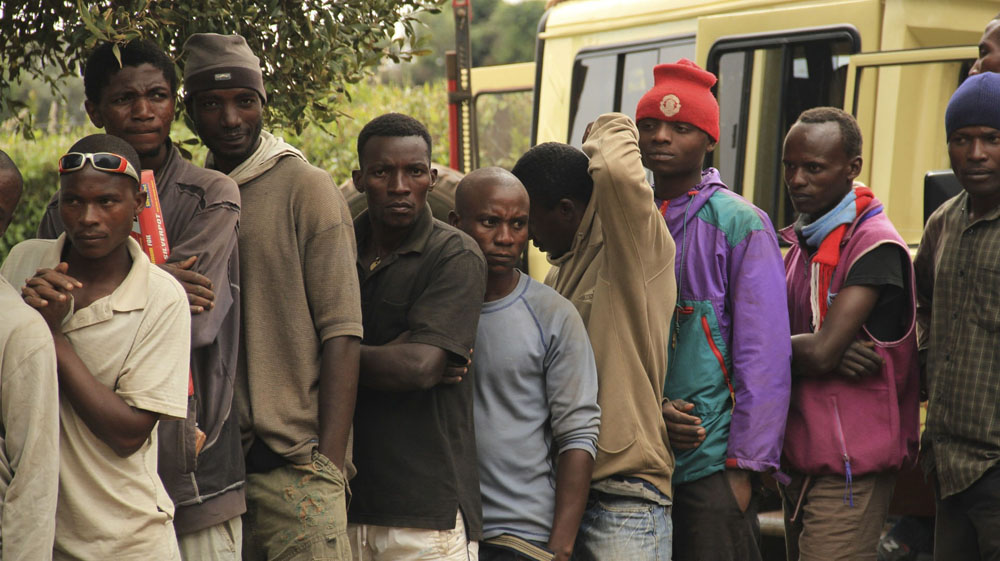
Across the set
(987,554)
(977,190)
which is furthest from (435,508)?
(977,190)

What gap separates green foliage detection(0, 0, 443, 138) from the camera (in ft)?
12.2

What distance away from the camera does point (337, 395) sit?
10.0 ft

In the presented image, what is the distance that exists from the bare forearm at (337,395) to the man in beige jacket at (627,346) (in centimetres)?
77

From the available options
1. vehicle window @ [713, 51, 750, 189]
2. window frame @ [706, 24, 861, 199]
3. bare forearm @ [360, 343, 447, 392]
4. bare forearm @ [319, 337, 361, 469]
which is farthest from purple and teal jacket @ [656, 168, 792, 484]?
vehicle window @ [713, 51, 750, 189]

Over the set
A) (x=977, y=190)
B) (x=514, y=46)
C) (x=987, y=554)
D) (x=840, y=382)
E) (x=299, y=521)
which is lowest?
(x=987, y=554)

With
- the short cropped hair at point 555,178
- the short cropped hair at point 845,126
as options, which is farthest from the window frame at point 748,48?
the short cropped hair at point 555,178

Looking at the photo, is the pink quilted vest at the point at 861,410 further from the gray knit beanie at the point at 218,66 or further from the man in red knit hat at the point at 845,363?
the gray knit beanie at the point at 218,66

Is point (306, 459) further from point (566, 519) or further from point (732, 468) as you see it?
point (732, 468)

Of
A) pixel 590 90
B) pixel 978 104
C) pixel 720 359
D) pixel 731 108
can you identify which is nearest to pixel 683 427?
pixel 720 359

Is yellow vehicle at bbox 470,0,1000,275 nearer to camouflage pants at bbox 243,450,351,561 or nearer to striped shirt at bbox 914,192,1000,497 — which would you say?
striped shirt at bbox 914,192,1000,497

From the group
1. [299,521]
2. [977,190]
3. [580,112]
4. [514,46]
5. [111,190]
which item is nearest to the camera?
[111,190]

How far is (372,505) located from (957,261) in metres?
2.00

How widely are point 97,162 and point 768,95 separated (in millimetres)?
4565

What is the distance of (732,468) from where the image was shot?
3441 millimetres
